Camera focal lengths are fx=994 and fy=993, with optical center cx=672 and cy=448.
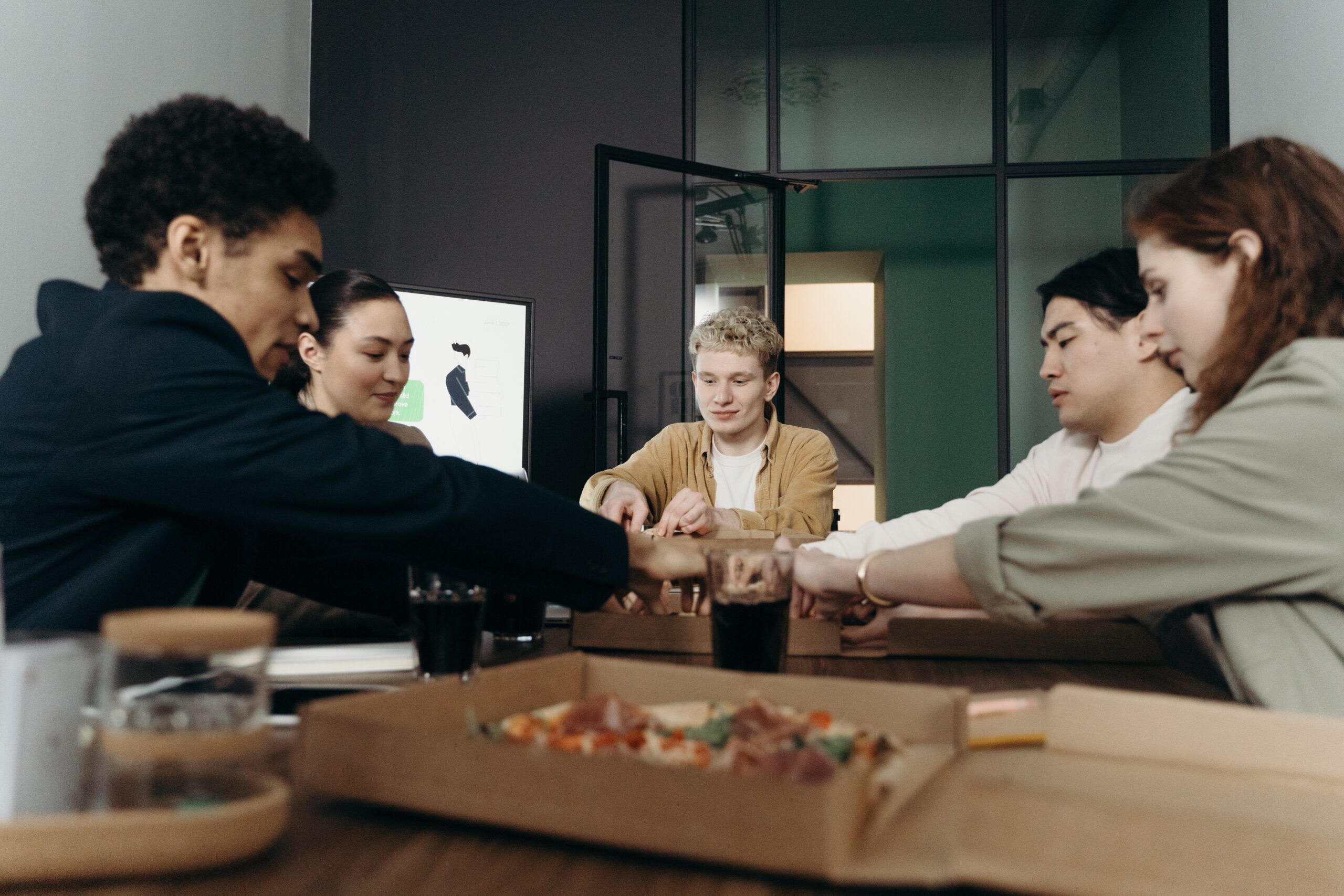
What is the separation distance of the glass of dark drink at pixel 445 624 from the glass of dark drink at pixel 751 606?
0.80ft

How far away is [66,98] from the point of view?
9.00 feet

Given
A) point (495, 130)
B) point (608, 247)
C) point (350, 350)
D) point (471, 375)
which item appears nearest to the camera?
point (350, 350)

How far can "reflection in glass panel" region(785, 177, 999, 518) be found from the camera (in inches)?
195

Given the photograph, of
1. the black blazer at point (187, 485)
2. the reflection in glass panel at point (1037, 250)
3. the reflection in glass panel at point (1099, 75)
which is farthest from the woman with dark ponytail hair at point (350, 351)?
the reflection in glass panel at point (1099, 75)

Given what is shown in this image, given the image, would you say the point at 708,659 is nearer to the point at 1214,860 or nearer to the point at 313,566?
the point at 313,566

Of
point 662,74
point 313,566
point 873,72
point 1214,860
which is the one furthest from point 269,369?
point 873,72

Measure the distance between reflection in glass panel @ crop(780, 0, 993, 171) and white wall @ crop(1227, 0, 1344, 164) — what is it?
1.02 m

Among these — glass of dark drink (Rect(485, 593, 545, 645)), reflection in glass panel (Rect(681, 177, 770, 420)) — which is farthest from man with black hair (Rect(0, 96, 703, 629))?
reflection in glass panel (Rect(681, 177, 770, 420))

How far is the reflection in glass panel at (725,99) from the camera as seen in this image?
15.2ft

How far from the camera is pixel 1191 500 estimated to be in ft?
3.36

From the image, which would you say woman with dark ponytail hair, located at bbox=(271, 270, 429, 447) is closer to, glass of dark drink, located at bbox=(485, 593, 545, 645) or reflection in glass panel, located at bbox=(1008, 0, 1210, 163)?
glass of dark drink, located at bbox=(485, 593, 545, 645)

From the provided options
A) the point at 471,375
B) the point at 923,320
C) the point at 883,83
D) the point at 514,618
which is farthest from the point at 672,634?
the point at 923,320

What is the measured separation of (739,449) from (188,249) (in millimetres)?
2271

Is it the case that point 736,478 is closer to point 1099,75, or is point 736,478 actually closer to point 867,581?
point 867,581
